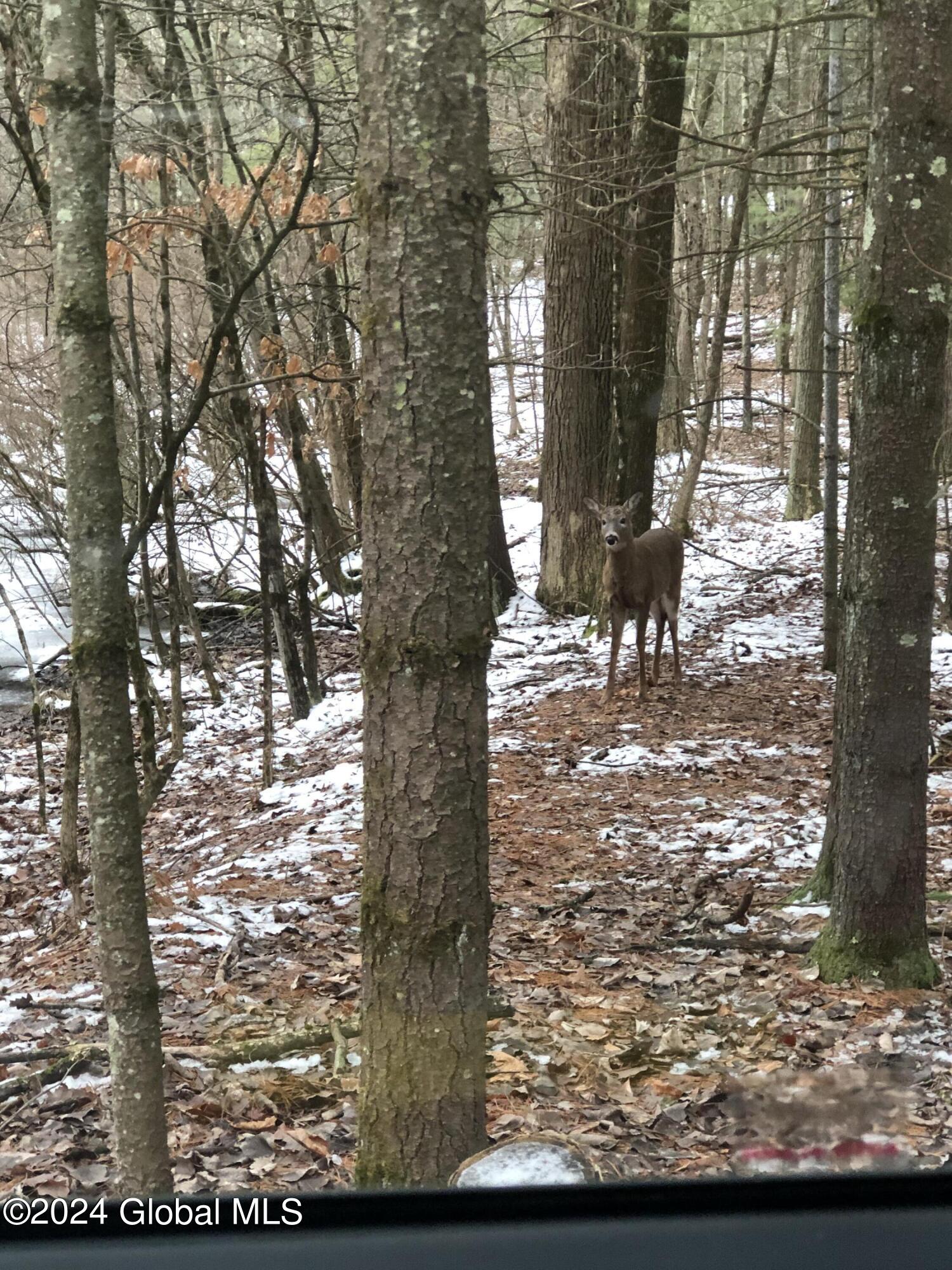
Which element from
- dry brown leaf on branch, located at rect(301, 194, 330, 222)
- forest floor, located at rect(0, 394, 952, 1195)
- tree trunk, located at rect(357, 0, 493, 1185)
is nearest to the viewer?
tree trunk, located at rect(357, 0, 493, 1185)

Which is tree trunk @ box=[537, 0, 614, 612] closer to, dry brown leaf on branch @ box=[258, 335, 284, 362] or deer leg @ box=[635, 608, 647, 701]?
deer leg @ box=[635, 608, 647, 701]

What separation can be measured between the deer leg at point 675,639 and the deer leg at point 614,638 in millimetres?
487

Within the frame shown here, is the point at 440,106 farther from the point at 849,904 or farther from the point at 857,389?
the point at 849,904

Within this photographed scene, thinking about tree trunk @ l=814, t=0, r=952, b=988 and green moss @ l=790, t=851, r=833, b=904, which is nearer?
tree trunk @ l=814, t=0, r=952, b=988

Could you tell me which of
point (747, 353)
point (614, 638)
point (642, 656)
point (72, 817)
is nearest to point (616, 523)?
point (614, 638)

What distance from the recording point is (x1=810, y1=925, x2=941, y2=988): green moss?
16.4 ft

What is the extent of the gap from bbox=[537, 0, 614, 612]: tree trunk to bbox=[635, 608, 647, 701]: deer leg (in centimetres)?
248

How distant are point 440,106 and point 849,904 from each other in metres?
3.83

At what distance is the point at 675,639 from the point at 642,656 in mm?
744

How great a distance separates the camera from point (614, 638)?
10.8 metres

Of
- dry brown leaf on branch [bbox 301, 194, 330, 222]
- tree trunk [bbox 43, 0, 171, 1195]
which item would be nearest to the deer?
dry brown leaf on branch [bbox 301, 194, 330, 222]

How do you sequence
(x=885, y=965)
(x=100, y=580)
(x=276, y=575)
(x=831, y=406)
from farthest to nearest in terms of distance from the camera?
(x=276, y=575)
(x=831, y=406)
(x=885, y=965)
(x=100, y=580)

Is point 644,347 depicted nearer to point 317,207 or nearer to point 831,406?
point 831,406

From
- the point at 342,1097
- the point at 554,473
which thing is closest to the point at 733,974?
the point at 342,1097
